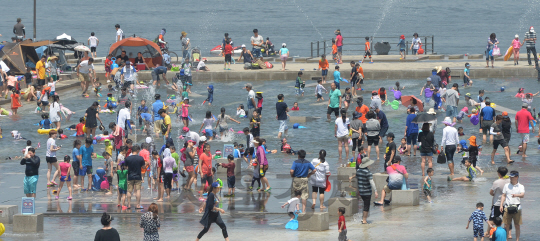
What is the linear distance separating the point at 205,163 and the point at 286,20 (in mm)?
113397

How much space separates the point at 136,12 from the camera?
146 metres

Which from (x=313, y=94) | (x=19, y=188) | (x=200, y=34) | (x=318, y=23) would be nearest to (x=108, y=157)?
(x=19, y=188)

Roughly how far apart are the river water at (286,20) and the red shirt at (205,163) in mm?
57560

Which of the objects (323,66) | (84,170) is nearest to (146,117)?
(84,170)

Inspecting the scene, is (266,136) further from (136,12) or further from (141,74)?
(136,12)

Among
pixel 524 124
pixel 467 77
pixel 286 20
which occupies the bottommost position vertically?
pixel 524 124

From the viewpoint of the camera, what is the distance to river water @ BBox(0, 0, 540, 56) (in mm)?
96831

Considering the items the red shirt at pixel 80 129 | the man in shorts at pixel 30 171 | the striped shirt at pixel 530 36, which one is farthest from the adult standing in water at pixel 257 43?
the man in shorts at pixel 30 171

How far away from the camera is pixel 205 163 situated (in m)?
16.0

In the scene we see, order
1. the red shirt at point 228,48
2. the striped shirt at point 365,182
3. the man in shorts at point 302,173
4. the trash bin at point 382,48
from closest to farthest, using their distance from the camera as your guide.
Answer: the striped shirt at point 365,182
the man in shorts at point 302,173
the red shirt at point 228,48
the trash bin at point 382,48

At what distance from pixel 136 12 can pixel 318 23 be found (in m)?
43.2

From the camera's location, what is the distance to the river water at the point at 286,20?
9683cm

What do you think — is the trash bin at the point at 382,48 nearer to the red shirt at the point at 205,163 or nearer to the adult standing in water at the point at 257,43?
the adult standing in water at the point at 257,43

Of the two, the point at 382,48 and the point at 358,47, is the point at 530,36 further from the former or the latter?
the point at 358,47
